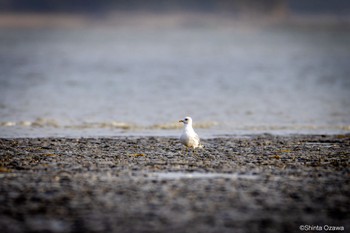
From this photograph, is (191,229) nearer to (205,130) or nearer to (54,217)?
(54,217)

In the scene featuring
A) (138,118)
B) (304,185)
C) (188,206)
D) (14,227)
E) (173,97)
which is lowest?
(14,227)

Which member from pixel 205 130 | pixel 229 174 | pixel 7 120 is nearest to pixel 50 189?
pixel 229 174

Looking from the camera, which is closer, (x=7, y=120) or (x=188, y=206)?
(x=188, y=206)

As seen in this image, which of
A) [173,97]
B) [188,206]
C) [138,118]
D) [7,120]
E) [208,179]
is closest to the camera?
[188,206]

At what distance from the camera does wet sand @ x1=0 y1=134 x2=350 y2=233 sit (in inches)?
444

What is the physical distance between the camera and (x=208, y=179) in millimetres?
14281

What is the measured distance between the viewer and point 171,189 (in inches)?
524

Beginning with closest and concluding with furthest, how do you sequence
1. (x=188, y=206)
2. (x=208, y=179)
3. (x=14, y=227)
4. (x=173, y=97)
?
(x=14, y=227), (x=188, y=206), (x=208, y=179), (x=173, y=97)

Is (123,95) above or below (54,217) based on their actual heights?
above

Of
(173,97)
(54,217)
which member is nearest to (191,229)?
(54,217)

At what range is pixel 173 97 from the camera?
4422 centimetres

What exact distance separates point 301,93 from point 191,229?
38.0 metres

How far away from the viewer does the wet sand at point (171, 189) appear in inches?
444

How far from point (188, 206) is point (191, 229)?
124 cm
